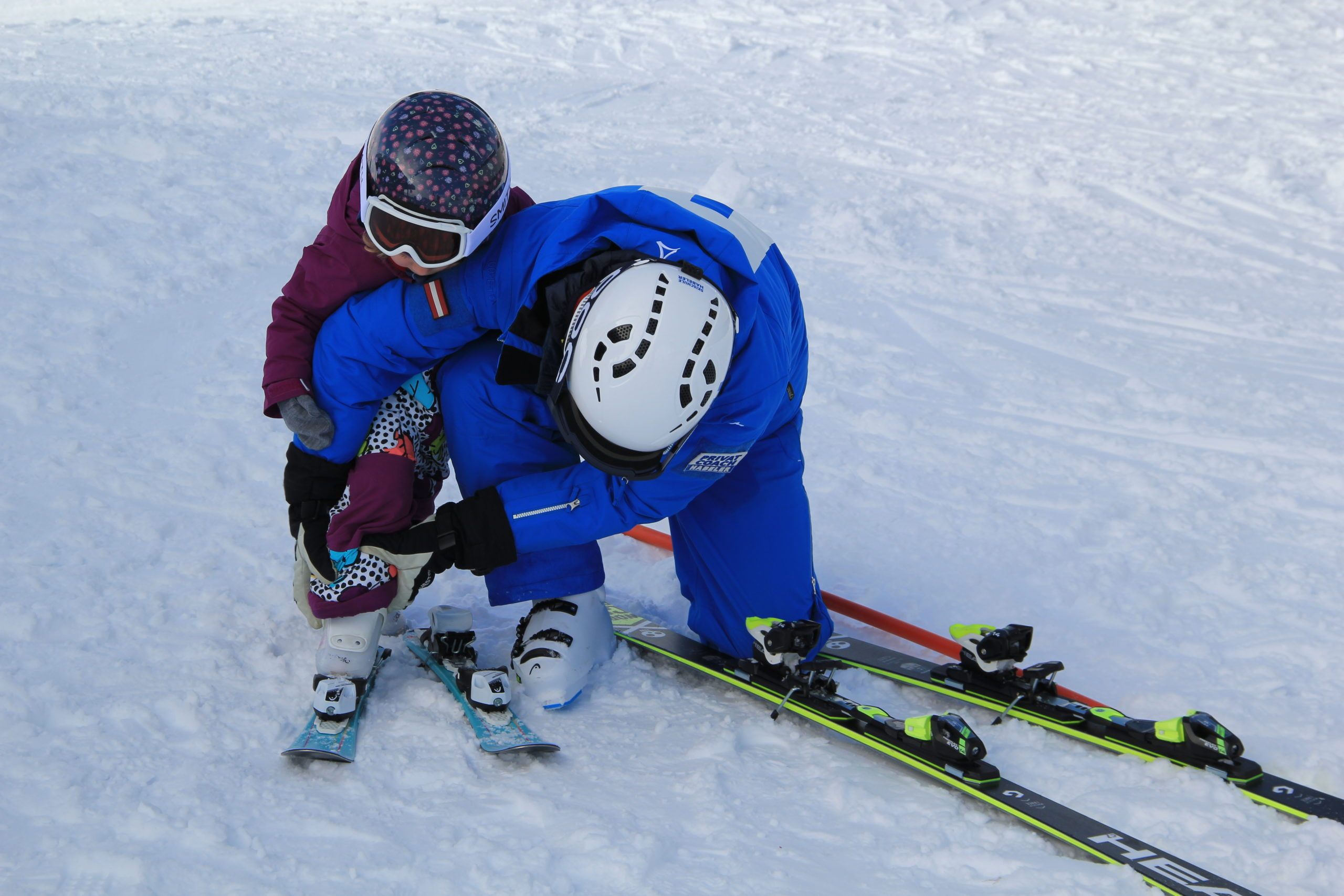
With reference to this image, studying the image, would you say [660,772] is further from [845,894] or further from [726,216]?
[726,216]

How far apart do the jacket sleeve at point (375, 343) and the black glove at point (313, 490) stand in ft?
0.19

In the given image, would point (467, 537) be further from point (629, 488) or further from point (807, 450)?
point (807, 450)

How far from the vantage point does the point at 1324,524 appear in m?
4.21

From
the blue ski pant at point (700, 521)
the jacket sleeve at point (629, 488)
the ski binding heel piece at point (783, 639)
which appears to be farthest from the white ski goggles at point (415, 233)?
the ski binding heel piece at point (783, 639)

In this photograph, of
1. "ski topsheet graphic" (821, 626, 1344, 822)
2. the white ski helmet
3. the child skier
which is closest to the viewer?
the white ski helmet

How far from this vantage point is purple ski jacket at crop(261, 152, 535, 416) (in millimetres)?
2910

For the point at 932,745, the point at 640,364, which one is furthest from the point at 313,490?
the point at 932,745

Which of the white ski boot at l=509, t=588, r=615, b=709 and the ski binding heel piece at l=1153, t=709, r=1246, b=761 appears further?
the white ski boot at l=509, t=588, r=615, b=709

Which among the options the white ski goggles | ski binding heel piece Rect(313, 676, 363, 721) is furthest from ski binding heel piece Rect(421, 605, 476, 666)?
the white ski goggles

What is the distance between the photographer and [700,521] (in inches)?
131

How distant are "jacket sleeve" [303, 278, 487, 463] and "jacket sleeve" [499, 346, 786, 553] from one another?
412 millimetres

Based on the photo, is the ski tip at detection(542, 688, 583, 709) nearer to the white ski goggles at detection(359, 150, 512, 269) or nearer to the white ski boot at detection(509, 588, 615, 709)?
the white ski boot at detection(509, 588, 615, 709)

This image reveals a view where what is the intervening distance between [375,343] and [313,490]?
47 centimetres

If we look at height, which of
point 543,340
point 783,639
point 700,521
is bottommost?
point 783,639
